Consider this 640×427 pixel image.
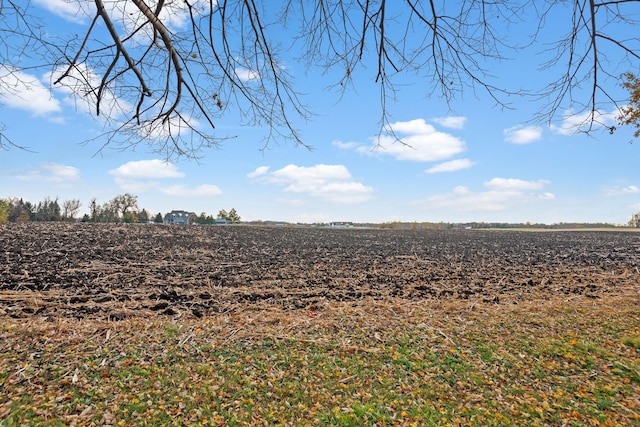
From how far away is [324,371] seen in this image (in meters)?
3.87

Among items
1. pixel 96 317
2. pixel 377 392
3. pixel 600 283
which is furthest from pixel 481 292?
pixel 96 317

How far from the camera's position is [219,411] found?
3133mm

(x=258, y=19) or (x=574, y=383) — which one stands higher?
(x=258, y=19)

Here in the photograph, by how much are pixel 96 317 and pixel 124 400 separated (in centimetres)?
327

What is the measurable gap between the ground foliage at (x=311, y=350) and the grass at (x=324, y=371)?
0.06ft

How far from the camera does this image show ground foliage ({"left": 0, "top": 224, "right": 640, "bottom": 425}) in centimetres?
314

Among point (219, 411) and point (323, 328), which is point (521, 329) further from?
point (219, 411)

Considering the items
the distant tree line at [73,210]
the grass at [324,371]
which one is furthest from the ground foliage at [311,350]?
the distant tree line at [73,210]

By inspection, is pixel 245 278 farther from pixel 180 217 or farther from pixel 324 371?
pixel 180 217

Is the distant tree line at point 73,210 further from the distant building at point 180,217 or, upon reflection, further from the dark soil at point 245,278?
the dark soil at point 245,278

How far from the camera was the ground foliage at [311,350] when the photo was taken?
3.14 m

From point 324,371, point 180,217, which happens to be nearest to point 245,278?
point 324,371

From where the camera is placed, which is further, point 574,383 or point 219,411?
point 574,383

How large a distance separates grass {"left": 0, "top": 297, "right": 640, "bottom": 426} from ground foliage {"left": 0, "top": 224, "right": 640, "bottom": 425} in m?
0.02
